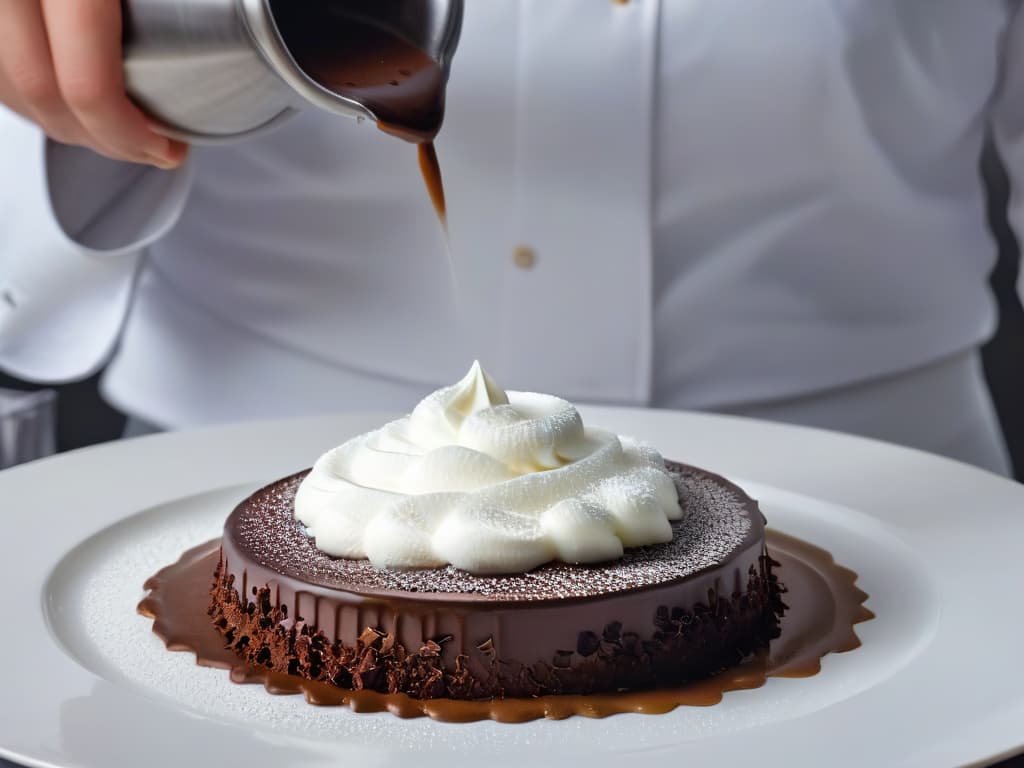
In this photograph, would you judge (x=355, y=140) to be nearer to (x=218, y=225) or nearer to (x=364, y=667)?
(x=218, y=225)

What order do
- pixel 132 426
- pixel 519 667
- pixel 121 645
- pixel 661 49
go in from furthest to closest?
1. pixel 132 426
2. pixel 661 49
3. pixel 121 645
4. pixel 519 667

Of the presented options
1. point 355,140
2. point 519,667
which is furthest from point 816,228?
point 519,667

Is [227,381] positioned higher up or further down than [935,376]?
further down

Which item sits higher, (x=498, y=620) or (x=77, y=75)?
(x=77, y=75)

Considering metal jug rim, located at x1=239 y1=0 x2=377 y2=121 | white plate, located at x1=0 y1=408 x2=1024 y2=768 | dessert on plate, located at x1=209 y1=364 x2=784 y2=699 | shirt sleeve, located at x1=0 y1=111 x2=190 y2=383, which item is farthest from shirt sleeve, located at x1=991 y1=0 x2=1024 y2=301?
shirt sleeve, located at x1=0 y1=111 x2=190 y2=383

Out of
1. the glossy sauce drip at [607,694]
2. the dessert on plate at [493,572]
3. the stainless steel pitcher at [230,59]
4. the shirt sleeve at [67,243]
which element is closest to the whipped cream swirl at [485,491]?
the dessert on plate at [493,572]

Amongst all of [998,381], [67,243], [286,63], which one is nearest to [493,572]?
[286,63]

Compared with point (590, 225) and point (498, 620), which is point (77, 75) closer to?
point (498, 620)

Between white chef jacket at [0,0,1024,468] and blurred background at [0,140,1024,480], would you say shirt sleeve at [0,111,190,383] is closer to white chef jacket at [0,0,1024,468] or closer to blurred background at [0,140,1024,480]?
white chef jacket at [0,0,1024,468]

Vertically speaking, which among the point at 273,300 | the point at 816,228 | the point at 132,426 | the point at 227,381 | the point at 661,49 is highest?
the point at 661,49
